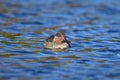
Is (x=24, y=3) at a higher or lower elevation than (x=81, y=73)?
higher

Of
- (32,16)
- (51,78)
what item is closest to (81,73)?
(51,78)

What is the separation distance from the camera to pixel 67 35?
69.8ft

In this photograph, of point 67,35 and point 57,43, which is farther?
point 67,35

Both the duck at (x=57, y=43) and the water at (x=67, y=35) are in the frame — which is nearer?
the water at (x=67, y=35)

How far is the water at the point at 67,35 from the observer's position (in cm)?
1475

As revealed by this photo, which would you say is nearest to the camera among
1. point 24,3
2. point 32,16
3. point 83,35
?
point 83,35

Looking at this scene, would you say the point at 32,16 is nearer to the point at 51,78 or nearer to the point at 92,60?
the point at 92,60

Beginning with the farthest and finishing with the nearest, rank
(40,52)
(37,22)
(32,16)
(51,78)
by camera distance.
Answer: (32,16)
(37,22)
(40,52)
(51,78)

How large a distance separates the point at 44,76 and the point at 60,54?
10.7 ft

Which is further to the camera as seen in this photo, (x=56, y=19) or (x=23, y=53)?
(x=56, y=19)

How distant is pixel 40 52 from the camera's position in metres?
17.5

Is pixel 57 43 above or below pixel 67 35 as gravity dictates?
below

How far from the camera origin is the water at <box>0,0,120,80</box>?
48.4 ft

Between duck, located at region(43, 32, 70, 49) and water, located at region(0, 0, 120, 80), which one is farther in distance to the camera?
duck, located at region(43, 32, 70, 49)
